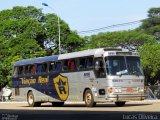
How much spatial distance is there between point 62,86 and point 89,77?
324 cm

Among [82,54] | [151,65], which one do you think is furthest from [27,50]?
[82,54]

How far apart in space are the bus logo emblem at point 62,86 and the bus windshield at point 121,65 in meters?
4.21

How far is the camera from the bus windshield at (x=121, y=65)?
990 inches

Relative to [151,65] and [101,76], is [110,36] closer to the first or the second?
[151,65]

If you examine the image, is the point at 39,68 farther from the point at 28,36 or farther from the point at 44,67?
the point at 28,36

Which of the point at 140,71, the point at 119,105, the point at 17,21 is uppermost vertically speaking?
the point at 17,21

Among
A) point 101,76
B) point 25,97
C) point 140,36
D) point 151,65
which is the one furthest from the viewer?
point 140,36

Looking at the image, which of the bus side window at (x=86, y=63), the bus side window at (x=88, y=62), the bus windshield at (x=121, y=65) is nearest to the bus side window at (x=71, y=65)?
the bus side window at (x=86, y=63)

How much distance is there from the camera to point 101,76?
25.6 m

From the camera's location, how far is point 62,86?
2919 centimetres

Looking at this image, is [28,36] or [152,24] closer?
[28,36]

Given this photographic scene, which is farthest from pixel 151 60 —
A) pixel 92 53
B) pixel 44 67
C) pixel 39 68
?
pixel 92 53

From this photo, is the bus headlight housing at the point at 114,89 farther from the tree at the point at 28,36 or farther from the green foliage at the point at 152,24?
the green foliage at the point at 152,24

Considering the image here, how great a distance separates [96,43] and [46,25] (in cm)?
1784
